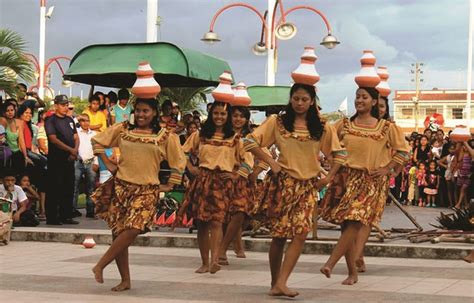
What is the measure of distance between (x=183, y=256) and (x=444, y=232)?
11.9 ft

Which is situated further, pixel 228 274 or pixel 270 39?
pixel 270 39

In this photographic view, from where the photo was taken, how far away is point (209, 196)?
10.6 meters

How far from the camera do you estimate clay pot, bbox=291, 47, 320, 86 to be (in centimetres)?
868

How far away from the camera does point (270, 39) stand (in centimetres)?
3038

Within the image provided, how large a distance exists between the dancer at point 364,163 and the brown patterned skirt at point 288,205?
954 mm

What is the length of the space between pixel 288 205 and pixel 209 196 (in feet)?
7.01

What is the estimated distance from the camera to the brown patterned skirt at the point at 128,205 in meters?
8.78

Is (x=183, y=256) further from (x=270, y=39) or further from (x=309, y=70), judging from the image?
(x=270, y=39)

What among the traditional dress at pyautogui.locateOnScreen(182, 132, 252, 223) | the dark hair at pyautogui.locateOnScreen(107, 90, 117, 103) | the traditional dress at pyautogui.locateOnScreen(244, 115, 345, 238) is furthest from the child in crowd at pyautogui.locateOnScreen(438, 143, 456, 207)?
the traditional dress at pyautogui.locateOnScreen(244, 115, 345, 238)

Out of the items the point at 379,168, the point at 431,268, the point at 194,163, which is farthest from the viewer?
the point at 194,163

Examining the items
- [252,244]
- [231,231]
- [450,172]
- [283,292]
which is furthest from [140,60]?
[450,172]

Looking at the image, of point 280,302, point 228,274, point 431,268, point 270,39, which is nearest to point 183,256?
point 228,274

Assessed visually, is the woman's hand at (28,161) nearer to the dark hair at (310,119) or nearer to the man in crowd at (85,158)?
the man in crowd at (85,158)

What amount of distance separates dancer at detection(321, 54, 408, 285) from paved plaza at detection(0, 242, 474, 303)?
0.60 m
